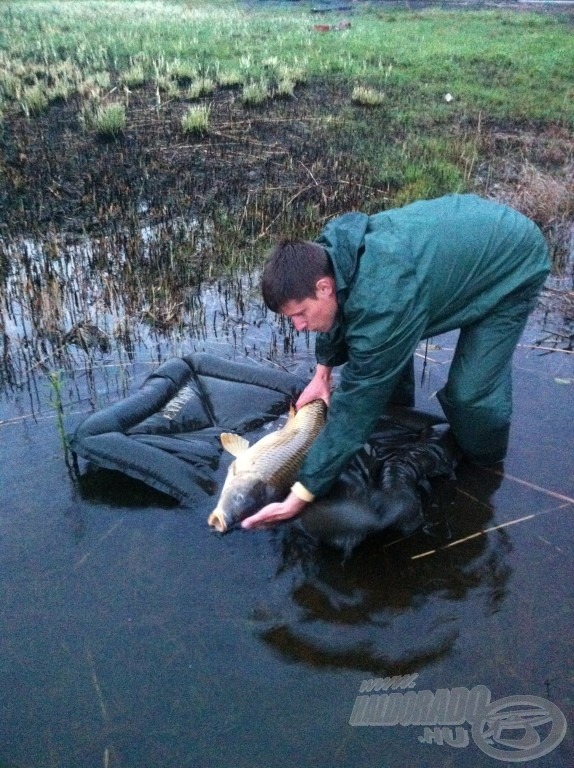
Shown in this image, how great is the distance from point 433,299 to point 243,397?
5.59ft

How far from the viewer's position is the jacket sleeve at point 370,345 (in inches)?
131

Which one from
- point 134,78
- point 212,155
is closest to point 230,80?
point 134,78

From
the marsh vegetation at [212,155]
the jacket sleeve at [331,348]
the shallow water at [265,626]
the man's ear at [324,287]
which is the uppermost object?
the man's ear at [324,287]

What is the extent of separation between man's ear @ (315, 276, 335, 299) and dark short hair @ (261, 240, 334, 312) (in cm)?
2

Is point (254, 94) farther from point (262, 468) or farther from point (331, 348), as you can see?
point (262, 468)

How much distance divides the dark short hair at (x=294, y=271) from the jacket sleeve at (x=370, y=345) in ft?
0.64

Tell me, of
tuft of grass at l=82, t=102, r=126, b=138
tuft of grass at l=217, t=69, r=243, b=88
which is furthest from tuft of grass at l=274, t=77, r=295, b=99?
tuft of grass at l=82, t=102, r=126, b=138

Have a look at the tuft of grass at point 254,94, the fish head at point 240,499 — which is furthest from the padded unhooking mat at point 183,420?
the tuft of grass at point 254,94

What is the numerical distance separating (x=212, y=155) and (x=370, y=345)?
8963 millimetres

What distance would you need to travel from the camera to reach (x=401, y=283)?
3.36 m

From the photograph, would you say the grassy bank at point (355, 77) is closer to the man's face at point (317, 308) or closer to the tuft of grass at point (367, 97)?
the tuft of grass at point (367, 97)

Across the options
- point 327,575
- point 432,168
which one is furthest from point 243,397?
point 432,168

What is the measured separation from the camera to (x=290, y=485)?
404cm

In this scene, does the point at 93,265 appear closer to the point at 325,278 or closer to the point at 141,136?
the point at 325,278
